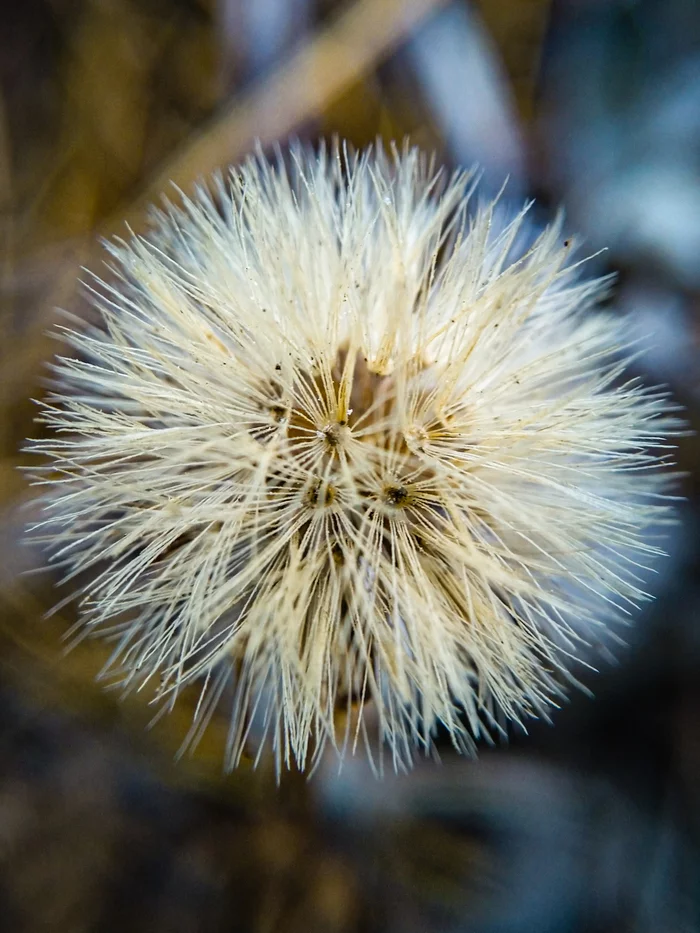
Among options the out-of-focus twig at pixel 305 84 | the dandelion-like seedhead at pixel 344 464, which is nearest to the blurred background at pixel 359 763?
the out-of-focus twig at pixel 305 84

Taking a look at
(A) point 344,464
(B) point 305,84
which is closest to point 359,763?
(A) point 344,464

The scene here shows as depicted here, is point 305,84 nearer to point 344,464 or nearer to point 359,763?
point 344,464

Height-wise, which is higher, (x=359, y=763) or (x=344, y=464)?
(x=344, y=464)

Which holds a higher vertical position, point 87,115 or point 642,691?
point 87,115

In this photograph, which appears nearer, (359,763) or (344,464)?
(344,464)

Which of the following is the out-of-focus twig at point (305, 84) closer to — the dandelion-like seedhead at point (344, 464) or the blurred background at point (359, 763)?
the blurred background at point (359, 763)

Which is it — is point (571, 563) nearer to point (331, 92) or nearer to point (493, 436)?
point (493, 436)

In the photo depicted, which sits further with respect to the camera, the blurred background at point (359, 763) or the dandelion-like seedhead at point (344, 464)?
the blurred background at point (359, 763)

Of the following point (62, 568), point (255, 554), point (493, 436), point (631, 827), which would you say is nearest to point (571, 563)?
point (493, 436)

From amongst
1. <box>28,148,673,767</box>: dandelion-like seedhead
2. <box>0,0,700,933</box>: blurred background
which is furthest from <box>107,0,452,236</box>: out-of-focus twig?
<box>28,148,673,767</box>: dandelion-like seedhead
